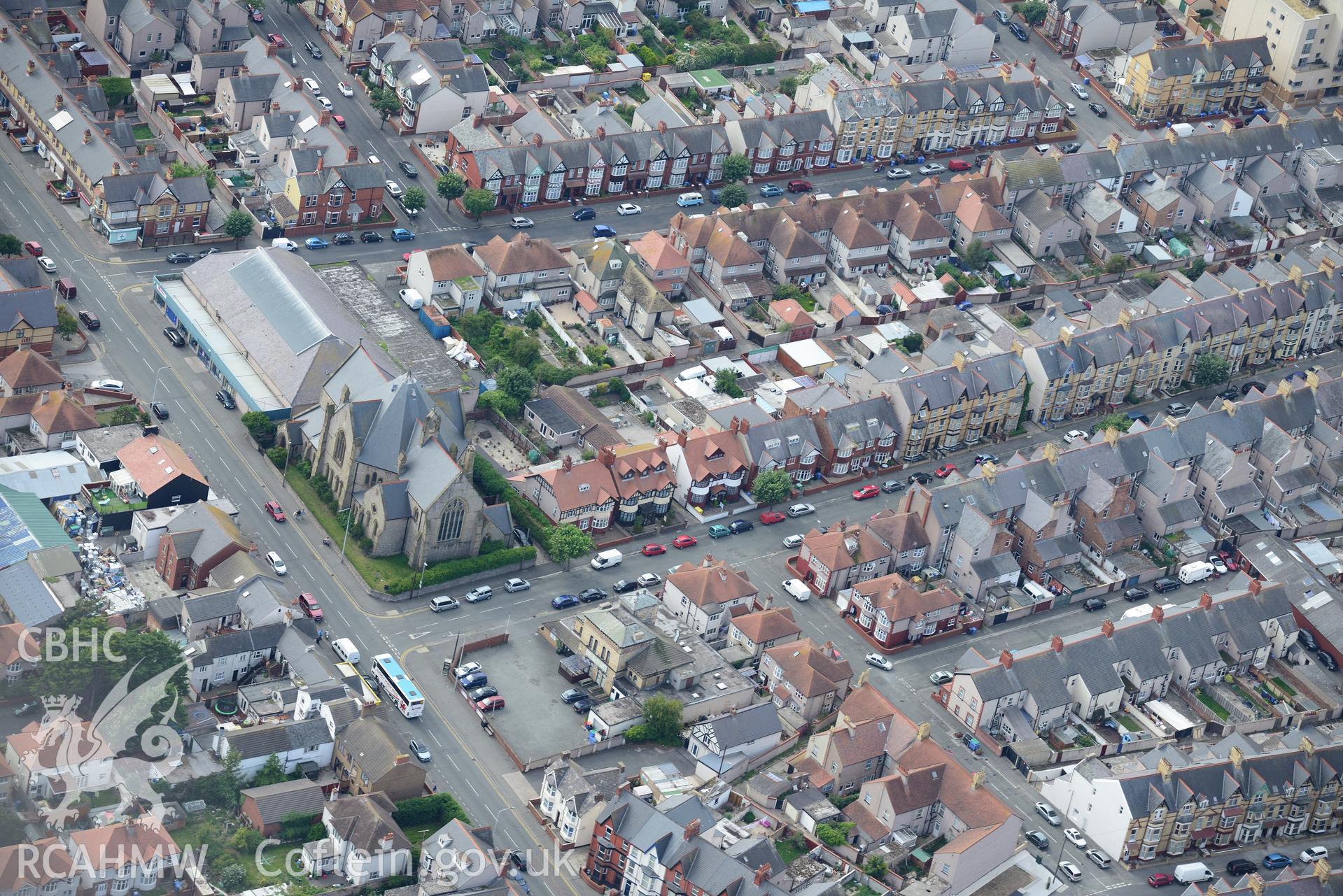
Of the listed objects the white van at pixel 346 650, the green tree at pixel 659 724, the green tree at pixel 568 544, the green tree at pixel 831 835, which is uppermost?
the green tree at pixel 568 544

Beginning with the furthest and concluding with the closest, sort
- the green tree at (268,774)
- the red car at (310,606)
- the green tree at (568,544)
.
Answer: the green tree at (568,544) < the red car at (310,606) < the green tree at (268,774)

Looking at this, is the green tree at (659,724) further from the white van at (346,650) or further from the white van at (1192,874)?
the white van at (1192,874)

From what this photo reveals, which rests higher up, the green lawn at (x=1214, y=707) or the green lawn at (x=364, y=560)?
the green lawn at (x=364, y=560)

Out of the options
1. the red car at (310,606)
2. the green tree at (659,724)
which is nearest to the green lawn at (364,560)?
the red car at (310,606)

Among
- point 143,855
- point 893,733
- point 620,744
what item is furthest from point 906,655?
point 143,855

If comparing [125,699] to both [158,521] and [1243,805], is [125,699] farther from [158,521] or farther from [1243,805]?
[1243,805]
